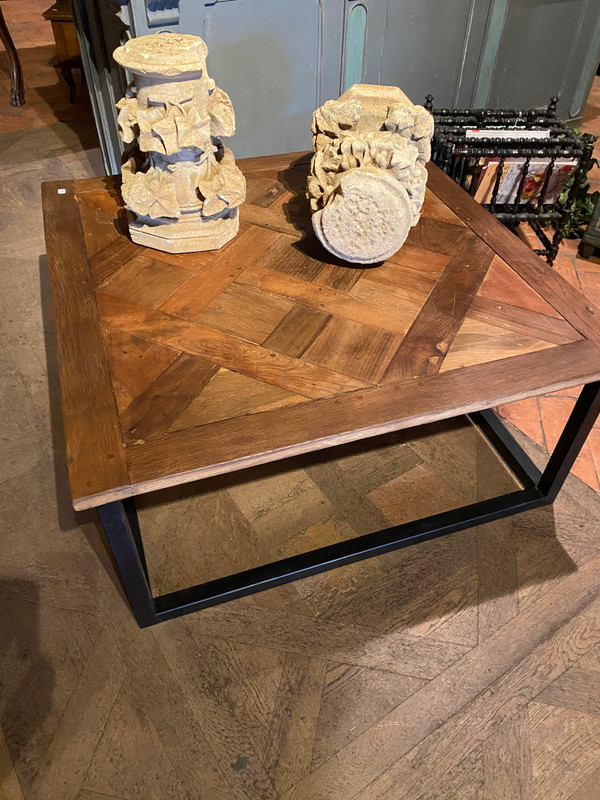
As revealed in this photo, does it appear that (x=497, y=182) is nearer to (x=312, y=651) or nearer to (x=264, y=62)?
(x=264, y=62)

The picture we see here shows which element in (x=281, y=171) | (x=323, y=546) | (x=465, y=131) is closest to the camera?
(x=323, y=546)

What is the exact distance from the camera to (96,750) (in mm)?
1360

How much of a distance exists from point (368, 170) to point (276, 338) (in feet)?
1.49

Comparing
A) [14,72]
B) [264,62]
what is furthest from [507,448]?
[14,72]

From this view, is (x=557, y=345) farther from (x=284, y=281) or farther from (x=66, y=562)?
(x=66, y=562)

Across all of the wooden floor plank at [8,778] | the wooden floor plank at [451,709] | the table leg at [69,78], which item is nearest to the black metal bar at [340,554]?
the wooden floor plank at [451,709]

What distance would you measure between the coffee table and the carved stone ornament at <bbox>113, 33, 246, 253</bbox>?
0.23ft

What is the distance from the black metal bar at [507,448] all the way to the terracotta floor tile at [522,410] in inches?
2.4

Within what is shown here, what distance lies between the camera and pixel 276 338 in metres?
1.47

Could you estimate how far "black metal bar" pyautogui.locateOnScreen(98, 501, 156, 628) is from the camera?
1250 millimetres

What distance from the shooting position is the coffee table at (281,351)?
4.14 ft

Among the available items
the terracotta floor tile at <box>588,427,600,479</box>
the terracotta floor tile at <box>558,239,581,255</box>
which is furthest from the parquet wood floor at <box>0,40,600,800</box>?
the terracotta floor tile at <box>558,239,581,255</box>

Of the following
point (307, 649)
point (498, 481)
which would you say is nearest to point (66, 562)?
point (307, 649)

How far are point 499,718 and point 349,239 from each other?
117 cm
